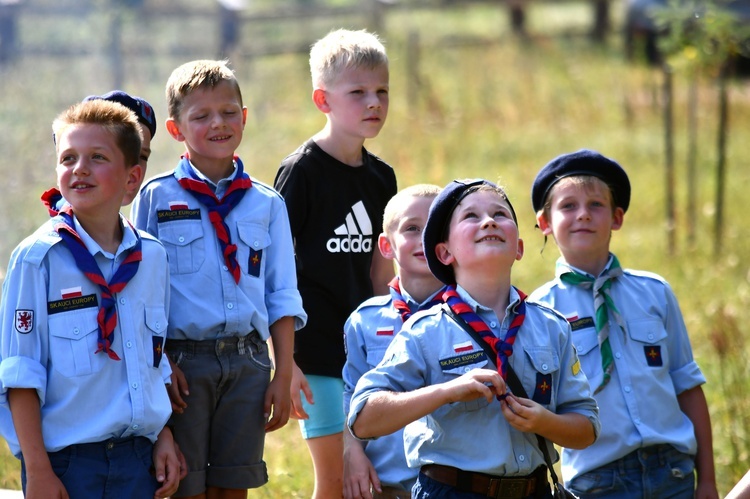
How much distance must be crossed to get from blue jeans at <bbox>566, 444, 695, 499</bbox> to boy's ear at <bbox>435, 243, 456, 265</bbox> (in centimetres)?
117

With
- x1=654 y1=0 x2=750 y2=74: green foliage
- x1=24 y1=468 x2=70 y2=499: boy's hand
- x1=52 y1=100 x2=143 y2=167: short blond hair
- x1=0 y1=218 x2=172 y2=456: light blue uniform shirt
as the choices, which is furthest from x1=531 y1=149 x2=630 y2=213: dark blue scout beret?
x1=654 y1=0 x2=750 y2=74: green foliage

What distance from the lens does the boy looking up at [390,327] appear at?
12.4ft

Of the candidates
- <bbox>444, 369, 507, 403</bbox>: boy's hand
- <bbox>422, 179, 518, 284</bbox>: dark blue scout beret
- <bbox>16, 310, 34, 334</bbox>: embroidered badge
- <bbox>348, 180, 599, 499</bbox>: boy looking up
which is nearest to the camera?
<bbox>444, 369, 507, 403</bbox>: boy's hand

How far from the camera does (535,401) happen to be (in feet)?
10.3

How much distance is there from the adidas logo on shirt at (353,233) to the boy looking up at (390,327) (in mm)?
339

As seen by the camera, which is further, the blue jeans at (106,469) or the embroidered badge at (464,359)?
the blue jeans at (106,469)

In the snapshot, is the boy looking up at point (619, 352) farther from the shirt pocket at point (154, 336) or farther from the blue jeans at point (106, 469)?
the blue jeans at point (106, 469)

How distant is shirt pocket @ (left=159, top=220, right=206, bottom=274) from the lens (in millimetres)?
3791

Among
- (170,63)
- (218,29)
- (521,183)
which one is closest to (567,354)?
(521,183)

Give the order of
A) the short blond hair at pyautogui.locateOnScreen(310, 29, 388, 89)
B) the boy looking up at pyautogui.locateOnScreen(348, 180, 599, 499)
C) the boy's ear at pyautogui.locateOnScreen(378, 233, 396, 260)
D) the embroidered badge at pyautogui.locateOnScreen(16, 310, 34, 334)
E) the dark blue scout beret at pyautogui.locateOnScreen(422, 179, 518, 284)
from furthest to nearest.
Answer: the short blond hair at pyautogui.locateOnScreen(310, 29, 388, 89) < the boy's ear at pyautogui.locateOnScreen(378, 233, 396, 260) < the dark blue scout beret at pyautogui.locateOnScreen(422, 179, 518, 284) < the embroidered badge at pyautogui.locateOnScreen(16, 310, 34, 334) < the boy looking up at pyautogui.locateOnScreen(348, 180, 599, 499)

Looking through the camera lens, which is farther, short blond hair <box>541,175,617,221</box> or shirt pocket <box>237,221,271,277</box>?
short blond hair <box>541,175,617,221</box>

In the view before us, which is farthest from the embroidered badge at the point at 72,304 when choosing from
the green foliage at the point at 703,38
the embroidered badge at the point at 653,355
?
the green foliage at the point at 703,38

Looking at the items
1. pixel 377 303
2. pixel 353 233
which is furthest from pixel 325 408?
pixel 353 233

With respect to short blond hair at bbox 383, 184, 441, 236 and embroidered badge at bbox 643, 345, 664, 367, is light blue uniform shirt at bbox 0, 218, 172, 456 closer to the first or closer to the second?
short blond hair at bbox 383, 184, 441, 236
